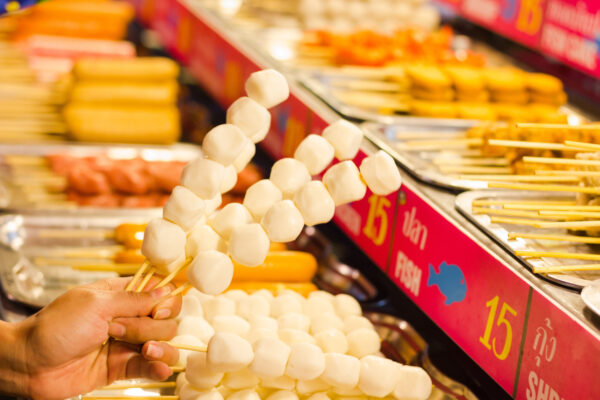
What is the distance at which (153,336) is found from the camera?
208 centimetres

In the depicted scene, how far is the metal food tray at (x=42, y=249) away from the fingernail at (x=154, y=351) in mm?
875

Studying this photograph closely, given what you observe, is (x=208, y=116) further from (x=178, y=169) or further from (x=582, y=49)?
(x=582, y=49)

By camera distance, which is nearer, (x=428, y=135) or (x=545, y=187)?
(x=545, y=187)

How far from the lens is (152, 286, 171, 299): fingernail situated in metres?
2.06

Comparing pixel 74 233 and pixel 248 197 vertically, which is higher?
pixel 248 197

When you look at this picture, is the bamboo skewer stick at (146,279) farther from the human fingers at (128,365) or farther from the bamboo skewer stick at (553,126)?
the bamboo skewer stick at (553,126)

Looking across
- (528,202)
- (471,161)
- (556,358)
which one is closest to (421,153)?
(471,161)

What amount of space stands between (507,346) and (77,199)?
2443 mm

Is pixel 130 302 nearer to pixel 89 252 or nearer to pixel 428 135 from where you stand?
pixel 89 252

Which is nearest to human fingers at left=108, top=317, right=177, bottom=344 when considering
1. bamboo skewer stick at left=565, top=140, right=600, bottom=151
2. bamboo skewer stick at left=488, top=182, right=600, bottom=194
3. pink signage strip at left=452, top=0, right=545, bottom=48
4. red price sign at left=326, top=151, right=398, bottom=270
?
red price sign at left=326, top=151, right=398, bottom=270

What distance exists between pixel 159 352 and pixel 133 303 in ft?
0.53

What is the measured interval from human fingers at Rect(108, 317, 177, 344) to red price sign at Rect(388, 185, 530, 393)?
2.59 feet

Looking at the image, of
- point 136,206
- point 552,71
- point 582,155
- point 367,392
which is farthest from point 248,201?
point 552,71

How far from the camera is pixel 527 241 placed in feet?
7.52
